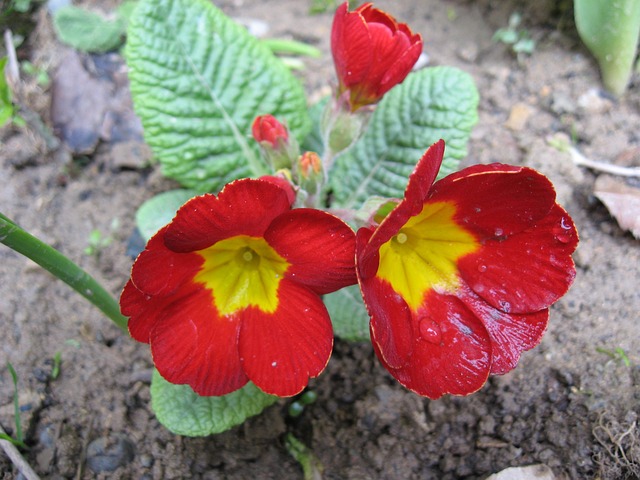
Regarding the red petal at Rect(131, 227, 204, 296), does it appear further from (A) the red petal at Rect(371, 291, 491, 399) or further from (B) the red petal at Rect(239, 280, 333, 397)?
(A) the red petal at Rect(371, 291, 491, 399)

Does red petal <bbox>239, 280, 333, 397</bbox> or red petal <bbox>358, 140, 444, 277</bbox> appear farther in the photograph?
red petal <bbox>239, 280, 333, 397</bbox>

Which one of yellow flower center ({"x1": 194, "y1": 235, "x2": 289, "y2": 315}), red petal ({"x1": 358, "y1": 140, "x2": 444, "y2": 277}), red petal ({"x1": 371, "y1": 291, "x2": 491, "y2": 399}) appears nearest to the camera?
red petal ({"x1": 358, "y1": 140, "x2": 444, "y2": 277})

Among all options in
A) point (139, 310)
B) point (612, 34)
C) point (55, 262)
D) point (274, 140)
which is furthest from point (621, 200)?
point (55, 262)

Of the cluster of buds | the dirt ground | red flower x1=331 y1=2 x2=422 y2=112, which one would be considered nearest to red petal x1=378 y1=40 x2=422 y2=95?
red flower x1=331 y1=2 x2=422 y2=112

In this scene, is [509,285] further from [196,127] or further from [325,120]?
[196,127]

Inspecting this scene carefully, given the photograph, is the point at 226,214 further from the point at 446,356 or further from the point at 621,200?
the point at 621,200
